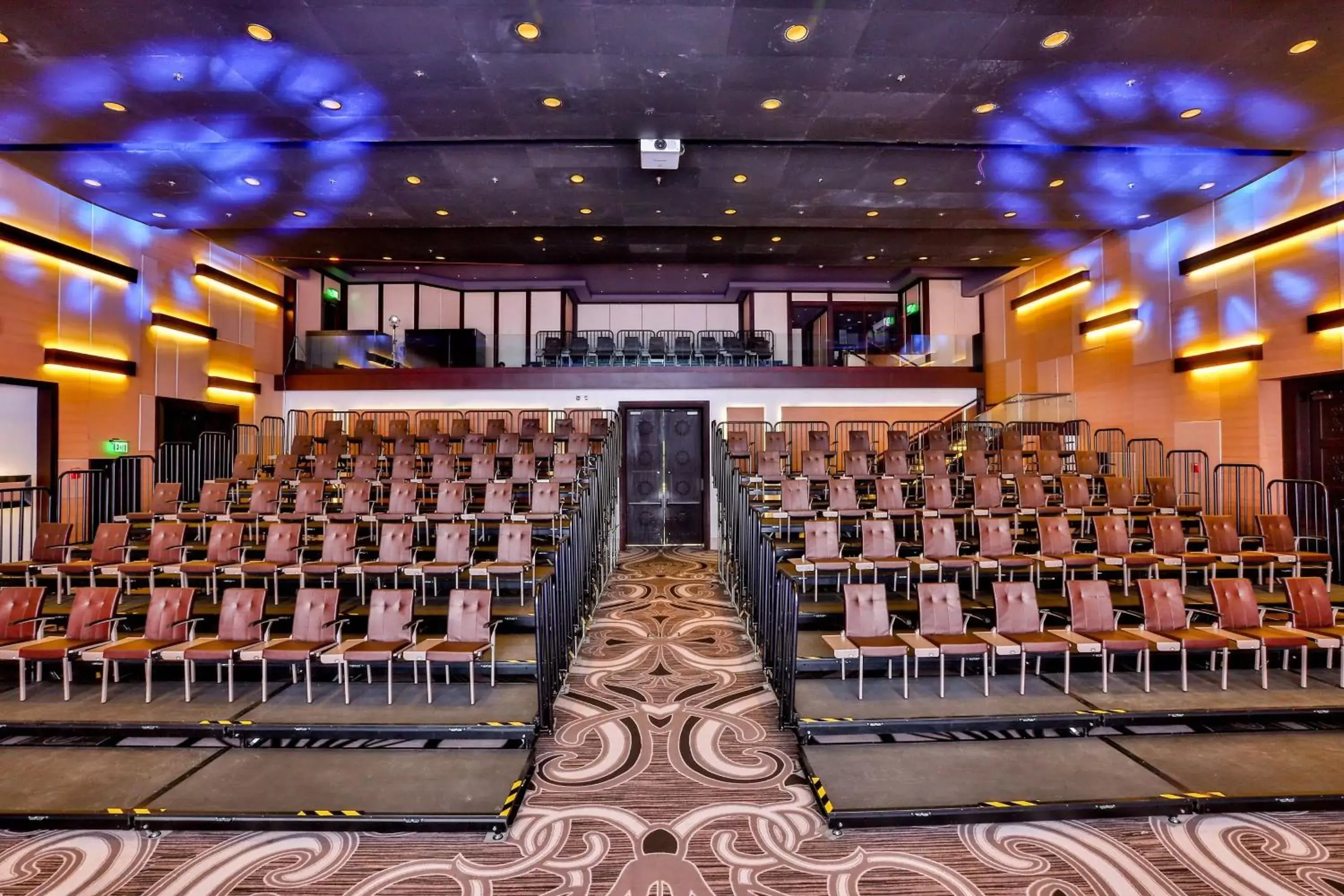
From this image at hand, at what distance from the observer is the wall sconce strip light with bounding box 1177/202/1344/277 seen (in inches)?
269

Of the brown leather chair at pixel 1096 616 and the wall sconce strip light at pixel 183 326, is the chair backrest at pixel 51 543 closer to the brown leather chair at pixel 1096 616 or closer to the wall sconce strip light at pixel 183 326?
the wall sconce strip light at pixel 183 326

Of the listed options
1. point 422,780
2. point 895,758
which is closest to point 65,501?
point 422,780

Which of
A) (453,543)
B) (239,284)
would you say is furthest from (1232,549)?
(239,284)

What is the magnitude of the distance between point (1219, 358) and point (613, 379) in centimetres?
902

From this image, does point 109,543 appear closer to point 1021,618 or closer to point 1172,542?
point 1021,618

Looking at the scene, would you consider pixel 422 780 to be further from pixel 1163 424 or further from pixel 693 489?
pixel 1163 424

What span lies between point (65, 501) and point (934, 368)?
14.0 metres

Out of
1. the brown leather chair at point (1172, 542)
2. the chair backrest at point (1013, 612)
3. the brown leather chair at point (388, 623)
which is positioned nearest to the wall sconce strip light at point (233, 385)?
the brown leather chair at point (388, 623)

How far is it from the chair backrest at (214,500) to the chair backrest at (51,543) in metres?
1.30

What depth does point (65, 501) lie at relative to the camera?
806cm

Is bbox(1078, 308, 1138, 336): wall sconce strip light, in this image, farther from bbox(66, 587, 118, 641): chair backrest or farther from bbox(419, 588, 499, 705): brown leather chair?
bbox(66, 587, 118, 641): chair backrest

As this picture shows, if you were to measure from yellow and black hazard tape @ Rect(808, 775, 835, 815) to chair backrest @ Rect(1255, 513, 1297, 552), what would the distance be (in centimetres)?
601

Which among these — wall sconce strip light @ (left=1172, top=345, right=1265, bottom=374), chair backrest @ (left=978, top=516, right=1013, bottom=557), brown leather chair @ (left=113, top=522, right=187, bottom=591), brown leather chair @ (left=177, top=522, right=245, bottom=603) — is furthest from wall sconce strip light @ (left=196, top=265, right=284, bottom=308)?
wall sconce strip light @ (left=1172, top=345, right=1265, bottom=374)

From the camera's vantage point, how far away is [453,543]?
20.2 feet
